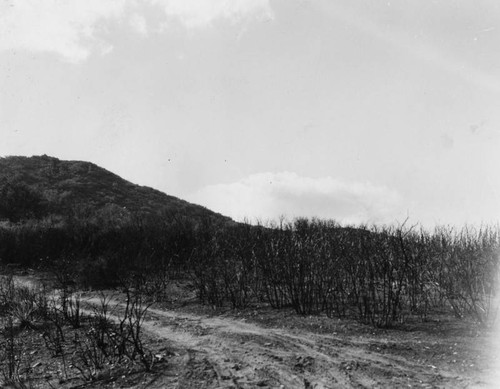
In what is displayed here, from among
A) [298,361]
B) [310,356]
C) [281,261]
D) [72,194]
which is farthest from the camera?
[72,194]

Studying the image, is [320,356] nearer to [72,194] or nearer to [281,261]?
[281,261]

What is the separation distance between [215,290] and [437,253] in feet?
18.0

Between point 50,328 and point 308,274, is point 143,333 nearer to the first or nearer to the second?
point 50,328

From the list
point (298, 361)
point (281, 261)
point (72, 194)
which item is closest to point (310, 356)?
point (298, 361)

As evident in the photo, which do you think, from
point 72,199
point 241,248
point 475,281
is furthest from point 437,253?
point 72,199

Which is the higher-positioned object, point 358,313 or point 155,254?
point 155,254

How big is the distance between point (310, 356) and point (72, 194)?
2837cm

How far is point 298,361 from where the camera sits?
557cm

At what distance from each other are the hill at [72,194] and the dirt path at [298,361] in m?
16.2

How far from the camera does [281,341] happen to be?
6.58m

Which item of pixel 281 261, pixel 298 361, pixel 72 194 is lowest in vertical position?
pixel 298 361

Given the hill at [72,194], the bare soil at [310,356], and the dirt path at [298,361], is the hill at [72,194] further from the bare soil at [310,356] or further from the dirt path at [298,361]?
the dirt path at [298,361]

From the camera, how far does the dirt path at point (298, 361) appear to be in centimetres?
487

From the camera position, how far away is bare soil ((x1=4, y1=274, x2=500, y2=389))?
4.91 m
